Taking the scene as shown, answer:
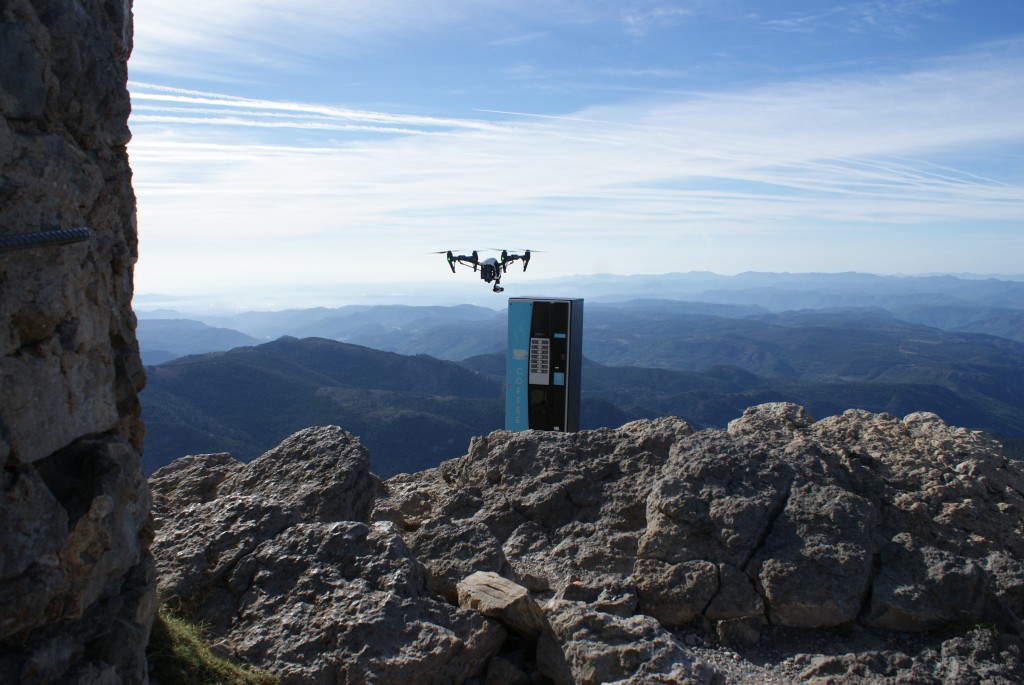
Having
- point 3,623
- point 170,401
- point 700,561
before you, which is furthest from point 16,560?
point 170,401

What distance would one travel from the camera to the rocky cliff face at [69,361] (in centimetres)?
397

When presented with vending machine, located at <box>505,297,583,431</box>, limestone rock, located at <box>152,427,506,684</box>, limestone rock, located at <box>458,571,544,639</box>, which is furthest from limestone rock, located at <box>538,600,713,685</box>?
vending machine, located at <box>505,297,583,431</box>

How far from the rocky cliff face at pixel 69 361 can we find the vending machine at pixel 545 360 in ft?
31.0

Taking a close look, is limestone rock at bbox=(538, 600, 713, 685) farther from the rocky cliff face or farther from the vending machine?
the vending machine

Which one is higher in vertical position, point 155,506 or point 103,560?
point 103,560

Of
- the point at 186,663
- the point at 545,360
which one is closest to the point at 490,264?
the point at 545,360

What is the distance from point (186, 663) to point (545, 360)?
9463mm

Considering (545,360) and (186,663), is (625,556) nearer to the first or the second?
(545,360)

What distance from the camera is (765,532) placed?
9.18 m

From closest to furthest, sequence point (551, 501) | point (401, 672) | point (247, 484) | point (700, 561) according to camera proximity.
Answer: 1. point (401, 672)
2. point (700, 561)
3. point (247, 484)
4. point (551, 501)

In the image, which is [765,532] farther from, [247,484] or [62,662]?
[62,662]

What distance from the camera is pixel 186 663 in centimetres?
556

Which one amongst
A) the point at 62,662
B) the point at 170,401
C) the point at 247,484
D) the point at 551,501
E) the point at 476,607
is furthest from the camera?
the point at 170,401

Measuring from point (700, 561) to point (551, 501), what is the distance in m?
2.55
